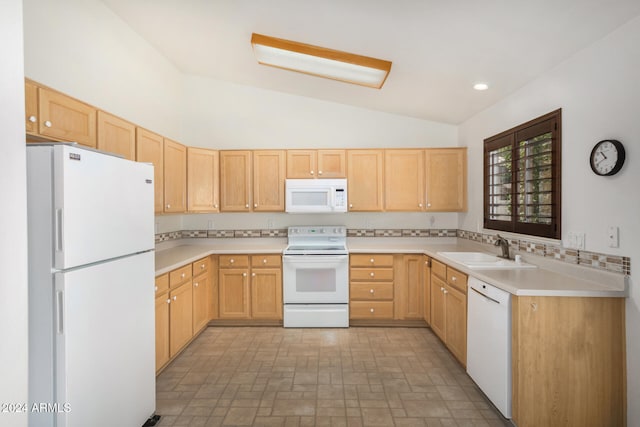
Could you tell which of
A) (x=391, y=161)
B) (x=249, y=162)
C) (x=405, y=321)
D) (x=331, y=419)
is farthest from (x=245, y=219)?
(x=331, y=419)

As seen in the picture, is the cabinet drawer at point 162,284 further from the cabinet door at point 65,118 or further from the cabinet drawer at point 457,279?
the cabinet drawer at point 457,279

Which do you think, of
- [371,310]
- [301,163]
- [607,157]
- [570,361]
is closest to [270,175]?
[301,163]

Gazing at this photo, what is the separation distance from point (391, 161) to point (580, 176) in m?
2.14

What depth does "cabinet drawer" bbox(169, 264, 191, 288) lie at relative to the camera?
2984 millimetres

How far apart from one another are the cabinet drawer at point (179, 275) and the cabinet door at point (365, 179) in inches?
78.7

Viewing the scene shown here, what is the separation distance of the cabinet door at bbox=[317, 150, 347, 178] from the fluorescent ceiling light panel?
38.0 inches

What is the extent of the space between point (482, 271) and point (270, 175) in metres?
2.65

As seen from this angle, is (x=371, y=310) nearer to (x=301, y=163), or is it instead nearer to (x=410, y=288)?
(x=410, y=288)

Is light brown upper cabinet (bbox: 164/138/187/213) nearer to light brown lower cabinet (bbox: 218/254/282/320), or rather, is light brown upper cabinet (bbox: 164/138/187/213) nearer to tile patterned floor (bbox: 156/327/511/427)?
light brown lower cabinet (bbox: 218/254/282/320)

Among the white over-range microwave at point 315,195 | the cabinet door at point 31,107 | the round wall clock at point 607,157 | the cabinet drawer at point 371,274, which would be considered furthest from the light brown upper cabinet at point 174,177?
the round wall clock at point 607,157

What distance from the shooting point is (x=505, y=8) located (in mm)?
1888

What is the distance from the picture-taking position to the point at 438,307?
345 cm

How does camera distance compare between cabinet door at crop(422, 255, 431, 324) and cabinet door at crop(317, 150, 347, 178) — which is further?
cabinet door at crop(317, 150, 347, 178)

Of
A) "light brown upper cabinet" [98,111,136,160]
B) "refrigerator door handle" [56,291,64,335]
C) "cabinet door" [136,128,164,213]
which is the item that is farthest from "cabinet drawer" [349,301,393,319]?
"refrigerator door handle" [56,291,64,335]
